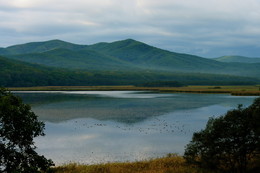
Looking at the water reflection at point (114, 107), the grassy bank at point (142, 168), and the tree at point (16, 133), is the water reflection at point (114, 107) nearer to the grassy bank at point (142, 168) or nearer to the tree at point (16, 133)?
the grassy bank at point (142, 168)

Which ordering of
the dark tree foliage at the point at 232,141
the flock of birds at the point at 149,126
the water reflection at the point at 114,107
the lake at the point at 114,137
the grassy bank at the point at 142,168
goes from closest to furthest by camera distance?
the dark tree foliage at the point at 232,141 < the grassy bank at the point at 142,168 < the lake at the point at 114,137 < the flock of birds at the point at 149,126 < the water reflection at the point at 114,107

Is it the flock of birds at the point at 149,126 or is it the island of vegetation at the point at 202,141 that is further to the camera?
the flock of birds at the point at 149,126

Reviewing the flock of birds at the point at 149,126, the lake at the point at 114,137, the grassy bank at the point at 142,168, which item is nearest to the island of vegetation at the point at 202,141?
the grassy bank at the point at 142,168

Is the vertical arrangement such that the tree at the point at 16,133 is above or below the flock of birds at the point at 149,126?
above

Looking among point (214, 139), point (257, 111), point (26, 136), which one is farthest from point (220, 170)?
point (26, 136)

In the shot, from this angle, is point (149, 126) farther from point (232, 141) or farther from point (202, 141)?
point (232, 141)

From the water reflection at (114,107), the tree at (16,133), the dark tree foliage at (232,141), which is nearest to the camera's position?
the tree at (16,133)

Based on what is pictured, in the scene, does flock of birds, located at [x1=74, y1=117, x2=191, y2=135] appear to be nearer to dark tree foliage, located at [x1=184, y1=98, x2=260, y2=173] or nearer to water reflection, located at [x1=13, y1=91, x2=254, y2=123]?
water reflection, located at [x1=13, y1=91, x2=254, y2=123]

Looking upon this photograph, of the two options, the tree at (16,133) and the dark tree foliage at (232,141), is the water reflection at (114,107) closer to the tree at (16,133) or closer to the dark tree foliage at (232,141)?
the dark tree foliage at (232,141)

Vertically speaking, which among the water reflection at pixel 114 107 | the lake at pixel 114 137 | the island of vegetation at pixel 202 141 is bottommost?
the lake at pixel 114 137

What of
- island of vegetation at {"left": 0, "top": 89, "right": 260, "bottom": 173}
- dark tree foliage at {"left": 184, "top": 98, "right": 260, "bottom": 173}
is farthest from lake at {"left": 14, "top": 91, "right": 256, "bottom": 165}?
dark tree foliage at {"left": 184, "top": 98, "right": 260, "bottom": 173}

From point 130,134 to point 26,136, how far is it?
99.7ft

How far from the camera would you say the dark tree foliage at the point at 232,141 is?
2428cm

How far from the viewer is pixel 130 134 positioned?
52656 millimetres
